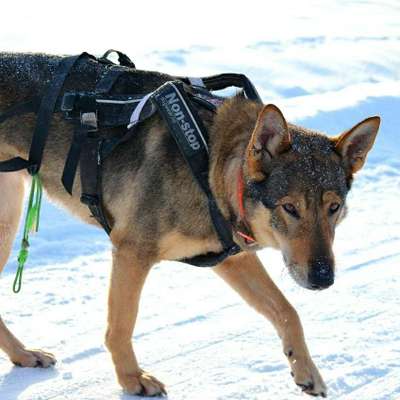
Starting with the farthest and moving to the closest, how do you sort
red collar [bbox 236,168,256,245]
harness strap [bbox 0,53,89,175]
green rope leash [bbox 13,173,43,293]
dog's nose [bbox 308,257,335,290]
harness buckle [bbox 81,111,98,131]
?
green rope leash [bbox 13,173,43,293] < harness strap [bbox 0,53,89,175] < harness buckle [bbox 81,111,98,131] < red collar [bbox 236,168,256,245] < dog's nose [bbox 308,257,335,290]

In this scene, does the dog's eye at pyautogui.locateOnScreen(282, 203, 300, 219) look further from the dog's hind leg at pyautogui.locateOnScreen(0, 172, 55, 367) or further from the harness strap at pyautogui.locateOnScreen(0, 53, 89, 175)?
the dog's hind leg at pyautogui.locateOnScreen(0, 172, 55, 367)

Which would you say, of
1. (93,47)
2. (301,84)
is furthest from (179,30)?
(301,84)

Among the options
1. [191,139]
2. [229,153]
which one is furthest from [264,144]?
[191,139]

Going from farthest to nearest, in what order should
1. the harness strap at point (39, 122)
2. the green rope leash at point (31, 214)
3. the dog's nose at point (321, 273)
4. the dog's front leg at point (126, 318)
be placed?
the green rope leash at point (31, 214) < the harness strap at point (39, 122) < the dog's front leg at point (126, 318) < the dog's nose at point (321, 273)

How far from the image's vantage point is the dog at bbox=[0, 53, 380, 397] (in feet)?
11.2

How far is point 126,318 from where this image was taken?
12.5 feet

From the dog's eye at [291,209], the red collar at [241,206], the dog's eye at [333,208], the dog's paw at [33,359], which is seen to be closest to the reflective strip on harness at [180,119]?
the red collar at [241,206]

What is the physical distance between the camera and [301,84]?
11234 mm

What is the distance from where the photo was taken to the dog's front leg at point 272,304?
3.80 m

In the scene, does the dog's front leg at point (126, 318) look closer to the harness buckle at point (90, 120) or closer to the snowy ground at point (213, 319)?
the snowy ground at point (213, 319)

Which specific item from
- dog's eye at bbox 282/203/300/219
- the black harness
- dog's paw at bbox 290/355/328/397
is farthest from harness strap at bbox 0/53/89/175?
dog's paw at bbox 290/355/328/397

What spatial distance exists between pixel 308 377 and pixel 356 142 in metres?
1.10

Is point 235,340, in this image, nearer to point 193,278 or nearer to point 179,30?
point 193,278

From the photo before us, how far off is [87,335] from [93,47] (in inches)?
330
